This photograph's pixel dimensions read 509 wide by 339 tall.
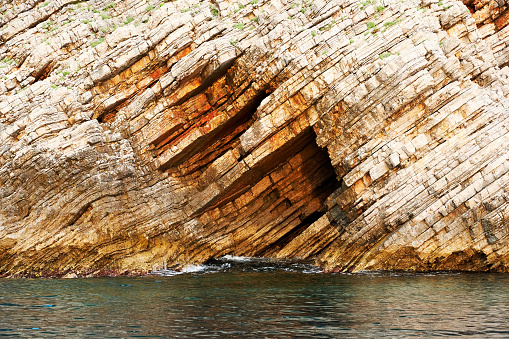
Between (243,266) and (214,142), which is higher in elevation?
(214,142)

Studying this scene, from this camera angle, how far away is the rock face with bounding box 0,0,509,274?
27406 millimetres

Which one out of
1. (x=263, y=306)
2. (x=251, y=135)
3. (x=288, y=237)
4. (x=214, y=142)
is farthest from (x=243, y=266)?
(x=263, y=306)

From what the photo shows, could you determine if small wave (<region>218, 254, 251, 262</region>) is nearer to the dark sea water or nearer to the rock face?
the rock face

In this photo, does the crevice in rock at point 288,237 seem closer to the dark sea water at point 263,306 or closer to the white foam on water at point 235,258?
the white foam on water at point 235,258

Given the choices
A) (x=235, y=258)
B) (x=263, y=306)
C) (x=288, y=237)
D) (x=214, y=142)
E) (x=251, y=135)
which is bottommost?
(x=263, y=306)

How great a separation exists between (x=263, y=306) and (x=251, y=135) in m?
14.2

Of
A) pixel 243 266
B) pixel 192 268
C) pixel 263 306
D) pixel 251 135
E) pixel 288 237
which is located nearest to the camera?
pixel 263 306

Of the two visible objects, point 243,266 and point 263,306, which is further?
point 243,266

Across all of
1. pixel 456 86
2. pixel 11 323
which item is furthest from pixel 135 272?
pixel 456 86

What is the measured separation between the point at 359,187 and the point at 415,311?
12.3m

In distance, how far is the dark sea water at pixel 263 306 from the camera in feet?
46.1

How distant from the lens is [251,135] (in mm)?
30328

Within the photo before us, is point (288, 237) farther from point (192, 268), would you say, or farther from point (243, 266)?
point (192, 268)

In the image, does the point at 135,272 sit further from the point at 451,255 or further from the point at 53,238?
the point at 451,255
